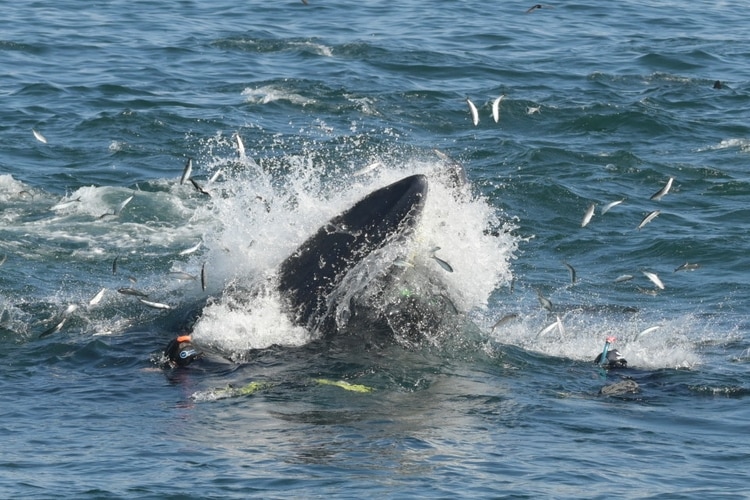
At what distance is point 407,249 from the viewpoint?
1174cm

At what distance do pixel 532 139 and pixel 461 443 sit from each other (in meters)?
15.1

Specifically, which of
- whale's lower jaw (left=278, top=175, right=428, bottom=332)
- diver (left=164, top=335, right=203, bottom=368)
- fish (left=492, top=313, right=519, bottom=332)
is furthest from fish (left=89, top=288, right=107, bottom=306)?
fish (left=492, top=313, right=519, bottom=332)

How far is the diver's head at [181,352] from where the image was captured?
1212 cm

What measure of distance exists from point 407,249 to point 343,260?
0.58 meters

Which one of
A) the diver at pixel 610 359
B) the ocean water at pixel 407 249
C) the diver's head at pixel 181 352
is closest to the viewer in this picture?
the ocean water at pixel 407 249

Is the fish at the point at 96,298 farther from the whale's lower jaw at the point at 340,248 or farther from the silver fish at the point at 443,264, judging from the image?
the silver fish at the point at 443,264

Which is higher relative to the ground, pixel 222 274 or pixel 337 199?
pixel 337 199

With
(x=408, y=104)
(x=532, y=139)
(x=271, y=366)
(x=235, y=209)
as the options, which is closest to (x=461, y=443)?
(x=271, y=366)

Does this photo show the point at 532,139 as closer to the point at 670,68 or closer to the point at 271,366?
the point at 670,68

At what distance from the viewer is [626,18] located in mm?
39156

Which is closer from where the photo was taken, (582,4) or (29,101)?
(29,101)

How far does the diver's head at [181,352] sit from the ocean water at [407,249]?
131 millimetres

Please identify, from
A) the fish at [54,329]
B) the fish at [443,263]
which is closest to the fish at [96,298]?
the fish at [54,329]

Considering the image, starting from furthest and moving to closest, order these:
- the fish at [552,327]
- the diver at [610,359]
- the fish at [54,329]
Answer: the fish at [552,327] < the fish at [54,329] < the diver at [610,359]
